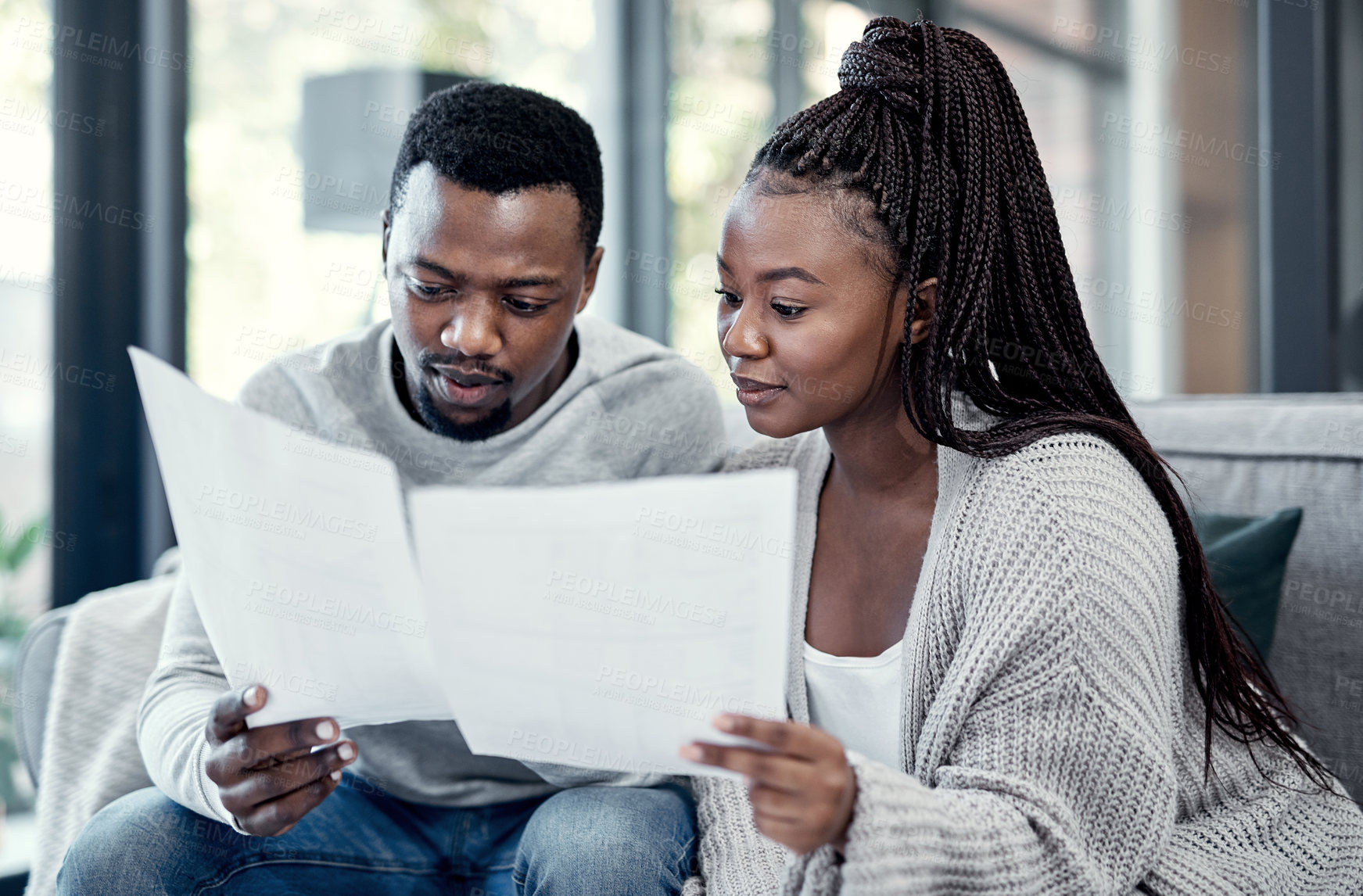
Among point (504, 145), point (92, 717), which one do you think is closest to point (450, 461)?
point (504, 145)

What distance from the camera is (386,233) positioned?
1124 millimetres

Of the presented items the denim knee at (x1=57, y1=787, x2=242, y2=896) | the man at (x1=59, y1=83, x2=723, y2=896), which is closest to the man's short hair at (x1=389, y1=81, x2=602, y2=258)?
the man at (x1=59, y1=83, x2=723, y2=896)

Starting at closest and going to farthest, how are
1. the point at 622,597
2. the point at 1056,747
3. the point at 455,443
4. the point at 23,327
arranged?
the point at 622,597 < the point at 1056,747 < the point at 455,443 < the point at 23,327

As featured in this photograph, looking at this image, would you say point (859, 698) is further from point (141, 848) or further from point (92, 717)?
point (92, 717)

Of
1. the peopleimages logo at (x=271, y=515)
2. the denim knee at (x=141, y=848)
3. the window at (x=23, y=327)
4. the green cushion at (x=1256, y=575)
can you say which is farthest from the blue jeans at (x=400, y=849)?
the window at (x=23, y=327)

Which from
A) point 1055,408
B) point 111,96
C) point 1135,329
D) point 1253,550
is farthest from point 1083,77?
point 111,96

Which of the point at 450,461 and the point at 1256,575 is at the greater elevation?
the point at 450,461

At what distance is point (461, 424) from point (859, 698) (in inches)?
19.3

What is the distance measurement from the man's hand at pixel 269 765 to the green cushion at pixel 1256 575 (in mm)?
875

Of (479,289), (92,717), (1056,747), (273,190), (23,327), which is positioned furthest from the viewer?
(273,190)

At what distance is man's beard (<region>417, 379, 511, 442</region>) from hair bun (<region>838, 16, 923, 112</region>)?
47 centimetres

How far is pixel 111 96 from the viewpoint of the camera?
201 cm

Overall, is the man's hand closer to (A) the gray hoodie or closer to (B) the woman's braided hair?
(A) the gray hoodie

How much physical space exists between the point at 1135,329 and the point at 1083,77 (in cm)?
64
